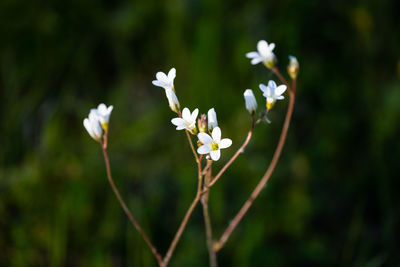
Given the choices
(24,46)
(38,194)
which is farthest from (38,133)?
(24,46)

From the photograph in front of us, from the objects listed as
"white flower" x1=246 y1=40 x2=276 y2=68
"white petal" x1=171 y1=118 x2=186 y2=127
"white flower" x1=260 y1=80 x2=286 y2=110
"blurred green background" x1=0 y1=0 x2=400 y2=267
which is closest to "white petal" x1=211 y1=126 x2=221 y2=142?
"white petal" x1=171 y1=118 x2=186 y2=127

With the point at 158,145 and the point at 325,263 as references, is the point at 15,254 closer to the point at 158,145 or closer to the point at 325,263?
the point at 158,145

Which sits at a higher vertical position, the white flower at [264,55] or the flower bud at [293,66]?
the white flower at [264,55]

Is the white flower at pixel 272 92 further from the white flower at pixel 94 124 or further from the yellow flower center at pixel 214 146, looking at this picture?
the white flower at pixel 94 124

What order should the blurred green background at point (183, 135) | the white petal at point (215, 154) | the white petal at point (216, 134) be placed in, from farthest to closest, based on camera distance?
the blurred green background at point (183, 135) → the white petal at point (216, 134) → the white petal at point (215, 154)

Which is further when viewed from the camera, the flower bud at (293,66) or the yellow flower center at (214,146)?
the flower bud at (293,66)

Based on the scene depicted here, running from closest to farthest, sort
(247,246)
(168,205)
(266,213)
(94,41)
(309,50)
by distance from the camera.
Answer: (247,246) < (266,213) < (168,205) < (309,50) < (94,41)

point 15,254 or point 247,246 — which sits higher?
point 15,254

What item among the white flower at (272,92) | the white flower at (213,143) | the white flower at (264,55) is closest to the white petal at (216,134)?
the white flower at (213,143)
